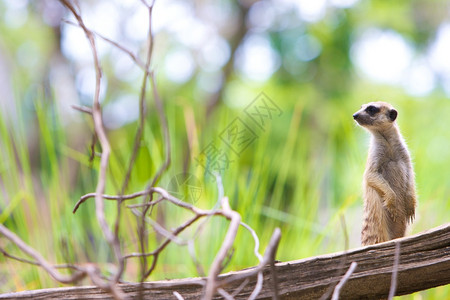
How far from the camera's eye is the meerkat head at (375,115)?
1415mm

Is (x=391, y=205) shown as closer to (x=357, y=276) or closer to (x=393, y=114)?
(x=393, y=114)

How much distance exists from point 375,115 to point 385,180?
19cm

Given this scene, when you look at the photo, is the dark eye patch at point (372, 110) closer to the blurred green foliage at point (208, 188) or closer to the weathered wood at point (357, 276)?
the blurred green foliage at point (208, 188)

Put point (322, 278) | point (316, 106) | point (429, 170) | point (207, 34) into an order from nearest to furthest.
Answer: point (322, 278) → point (429, 170) → point (316, 106) → point (207, 34)

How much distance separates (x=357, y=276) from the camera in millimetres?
993

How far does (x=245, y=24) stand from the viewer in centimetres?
578

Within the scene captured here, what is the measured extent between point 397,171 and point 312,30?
3490 millimetres

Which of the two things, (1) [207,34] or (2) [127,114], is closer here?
(2) [127,114]

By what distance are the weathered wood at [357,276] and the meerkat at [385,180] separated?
0.87ft

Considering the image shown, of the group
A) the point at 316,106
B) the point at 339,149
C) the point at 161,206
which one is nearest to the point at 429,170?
the point at 339,149

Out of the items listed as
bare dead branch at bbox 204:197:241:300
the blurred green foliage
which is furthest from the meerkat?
bare dead branch at bbox 204:197:241:300

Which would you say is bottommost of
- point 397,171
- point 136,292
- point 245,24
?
point 136,292

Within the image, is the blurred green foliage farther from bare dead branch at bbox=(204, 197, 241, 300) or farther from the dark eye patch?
bare dead branch at bbox=(204, 197, 241, 300)

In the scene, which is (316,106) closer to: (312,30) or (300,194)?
(312,30)
